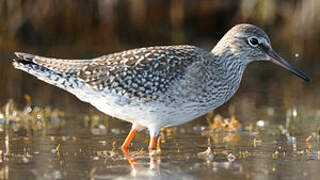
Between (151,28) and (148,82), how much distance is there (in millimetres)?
10362

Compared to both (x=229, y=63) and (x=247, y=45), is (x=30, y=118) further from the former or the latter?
(x=247, y=45)

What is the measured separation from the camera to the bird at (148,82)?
29.9ft

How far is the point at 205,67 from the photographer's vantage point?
9438mm

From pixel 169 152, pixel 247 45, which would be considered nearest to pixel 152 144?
pixel 169 152

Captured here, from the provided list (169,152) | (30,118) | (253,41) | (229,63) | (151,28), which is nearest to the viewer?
(169,152)

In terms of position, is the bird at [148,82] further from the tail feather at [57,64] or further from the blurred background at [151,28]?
the blurred background at [151,28]

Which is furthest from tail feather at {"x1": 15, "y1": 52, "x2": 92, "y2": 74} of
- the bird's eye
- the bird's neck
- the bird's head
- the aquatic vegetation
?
the bird's eye

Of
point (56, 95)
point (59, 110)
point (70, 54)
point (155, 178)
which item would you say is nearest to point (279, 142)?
point (155, 178)

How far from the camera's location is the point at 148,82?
9.09 meters

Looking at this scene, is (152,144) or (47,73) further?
(47,73)

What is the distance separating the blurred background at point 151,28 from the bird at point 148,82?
4894mm

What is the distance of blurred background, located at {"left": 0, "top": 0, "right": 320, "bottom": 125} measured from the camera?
629 inches

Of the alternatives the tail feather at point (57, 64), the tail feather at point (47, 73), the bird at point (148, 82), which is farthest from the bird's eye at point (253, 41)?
the tail feather at point (47, 73)

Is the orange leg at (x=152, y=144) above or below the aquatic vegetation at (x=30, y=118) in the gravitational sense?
below
